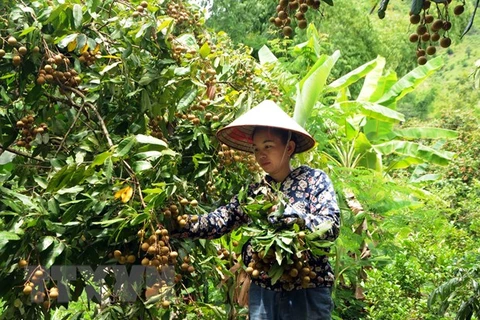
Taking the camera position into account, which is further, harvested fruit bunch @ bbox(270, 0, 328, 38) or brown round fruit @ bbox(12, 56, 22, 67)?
brown round fruit @ bbox(12, 56, 22, 67)

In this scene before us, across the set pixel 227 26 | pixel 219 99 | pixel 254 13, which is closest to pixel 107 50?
pixel 219 99

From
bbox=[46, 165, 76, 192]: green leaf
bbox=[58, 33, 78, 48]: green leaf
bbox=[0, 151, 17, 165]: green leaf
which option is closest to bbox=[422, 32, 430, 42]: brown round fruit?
bbox=[46, 165, 76, 192]: green leaf

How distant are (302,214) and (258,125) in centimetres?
42

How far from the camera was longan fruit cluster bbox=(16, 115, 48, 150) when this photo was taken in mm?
2549

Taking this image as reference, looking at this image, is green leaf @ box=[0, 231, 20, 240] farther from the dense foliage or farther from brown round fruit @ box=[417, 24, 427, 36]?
brown round fruit @ box=[417, 24, 427, 36]

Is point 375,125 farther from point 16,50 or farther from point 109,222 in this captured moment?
point 109,222

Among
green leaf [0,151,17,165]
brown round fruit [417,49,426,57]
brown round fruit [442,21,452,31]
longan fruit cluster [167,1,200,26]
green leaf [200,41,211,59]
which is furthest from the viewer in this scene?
longan fruit cluster [167,1,200,26]

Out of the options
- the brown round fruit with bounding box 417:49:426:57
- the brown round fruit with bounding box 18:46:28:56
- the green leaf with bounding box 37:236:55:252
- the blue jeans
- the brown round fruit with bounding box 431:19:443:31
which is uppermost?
the brown round fruit with bounding box 431:19:443:31

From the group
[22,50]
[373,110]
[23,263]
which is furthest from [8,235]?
[373,110]

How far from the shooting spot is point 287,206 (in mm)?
2209

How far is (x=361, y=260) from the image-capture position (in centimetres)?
460

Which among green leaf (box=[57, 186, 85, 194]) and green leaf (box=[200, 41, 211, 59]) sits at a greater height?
green leaf (box=[200, 41, 211, 59])

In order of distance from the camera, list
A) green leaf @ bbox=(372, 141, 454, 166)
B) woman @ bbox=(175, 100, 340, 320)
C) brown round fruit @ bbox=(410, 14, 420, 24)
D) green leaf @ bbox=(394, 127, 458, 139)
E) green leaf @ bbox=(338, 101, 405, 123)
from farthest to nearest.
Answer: green leaf @ bbox=(394, 127, 458, 139)
green leaf @ bbox=(372, 141, 454, 166)
green leaf @ bbox=(338, 101, 405, 123)
woman @ bbox=(175, 100, 340, 320)
brown round fruit @ bbox=(410, 14, 420, 24)

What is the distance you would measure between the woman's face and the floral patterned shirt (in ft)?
0.15
